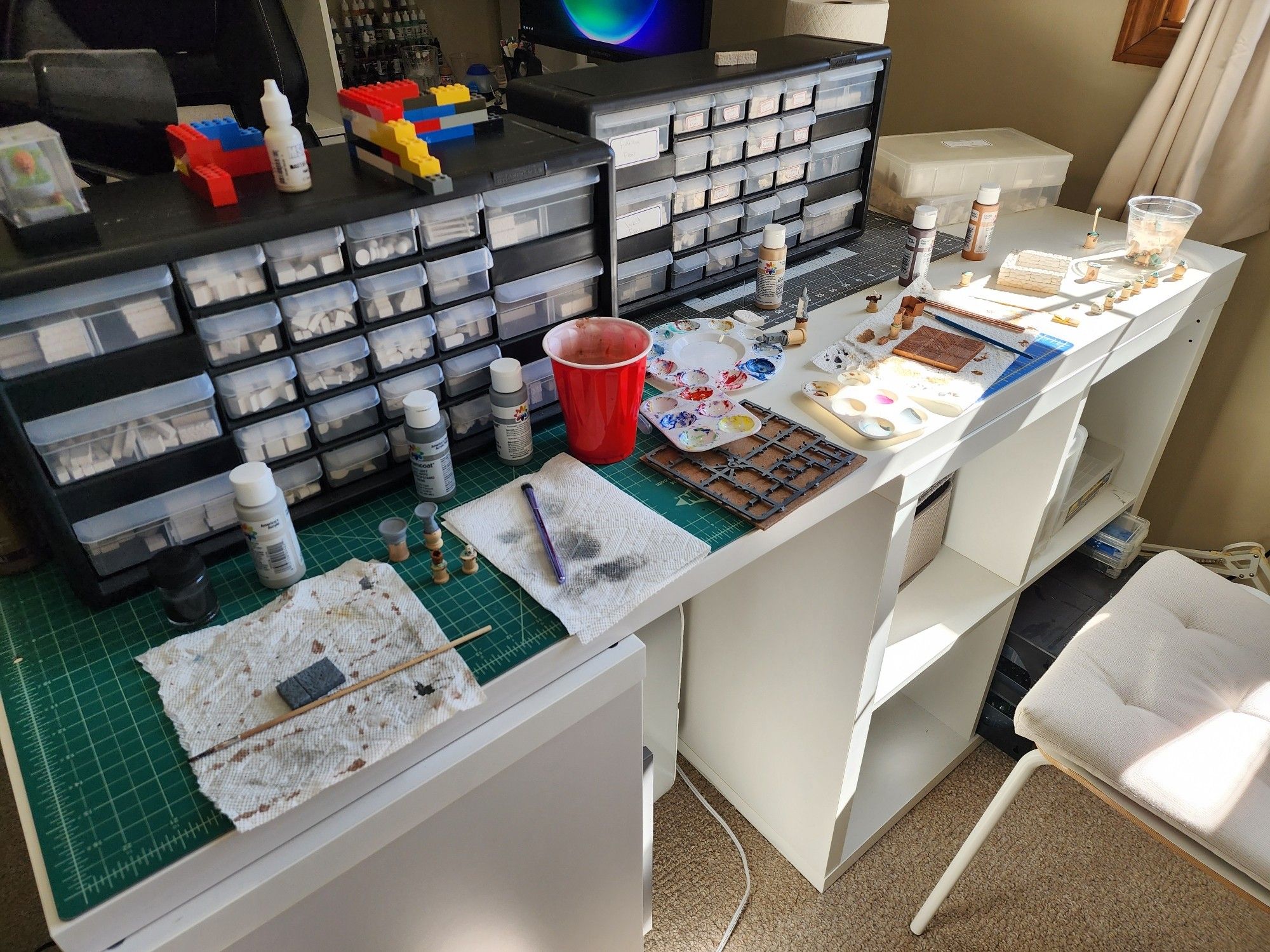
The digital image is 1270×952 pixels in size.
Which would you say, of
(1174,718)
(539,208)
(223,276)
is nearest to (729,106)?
(539,208)

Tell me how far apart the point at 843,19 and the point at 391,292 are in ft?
3.42

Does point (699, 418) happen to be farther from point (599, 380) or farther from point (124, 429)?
point (124, 429)

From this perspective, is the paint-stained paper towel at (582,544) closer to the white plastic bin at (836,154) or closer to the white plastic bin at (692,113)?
the white plastic bin at (692,113)

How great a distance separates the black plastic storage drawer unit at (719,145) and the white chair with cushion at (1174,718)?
75 centimetres

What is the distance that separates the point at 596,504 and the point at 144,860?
490 mm

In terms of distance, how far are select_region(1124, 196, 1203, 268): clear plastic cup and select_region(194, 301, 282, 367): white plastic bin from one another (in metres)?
1.33

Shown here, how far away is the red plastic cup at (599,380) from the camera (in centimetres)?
86

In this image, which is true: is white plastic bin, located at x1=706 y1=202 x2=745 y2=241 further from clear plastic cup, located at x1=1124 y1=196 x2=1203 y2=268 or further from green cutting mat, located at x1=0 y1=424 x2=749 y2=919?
clear plastic cup, located at x1=1124 y1=196 x2=1203 y2=268

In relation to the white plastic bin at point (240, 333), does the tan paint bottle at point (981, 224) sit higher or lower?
lower

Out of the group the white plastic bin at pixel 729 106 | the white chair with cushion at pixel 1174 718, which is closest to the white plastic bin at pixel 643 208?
the white plastic bin at pixel 729 106

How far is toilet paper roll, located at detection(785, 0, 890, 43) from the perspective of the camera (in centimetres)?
141

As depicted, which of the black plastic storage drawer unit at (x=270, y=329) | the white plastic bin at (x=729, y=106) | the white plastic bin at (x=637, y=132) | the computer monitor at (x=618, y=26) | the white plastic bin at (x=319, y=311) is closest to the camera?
the black plastic storage drawer unit at (x=270, y=329)

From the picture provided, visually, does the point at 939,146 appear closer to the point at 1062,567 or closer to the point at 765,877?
the point at 1062,567

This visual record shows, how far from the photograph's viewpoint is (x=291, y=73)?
1721mm
